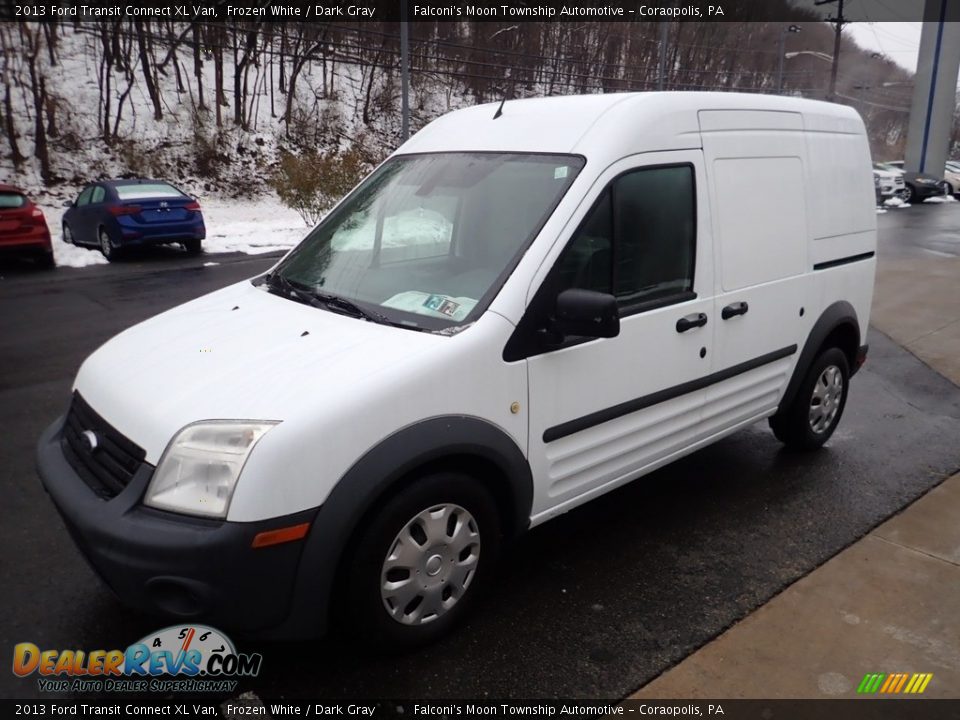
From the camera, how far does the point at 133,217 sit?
13.3 metres

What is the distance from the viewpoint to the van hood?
249cm

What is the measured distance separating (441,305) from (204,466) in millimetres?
1049

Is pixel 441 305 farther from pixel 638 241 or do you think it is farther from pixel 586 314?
pixel 638 241

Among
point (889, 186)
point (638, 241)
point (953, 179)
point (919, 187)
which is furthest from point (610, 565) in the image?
point (953, 179)

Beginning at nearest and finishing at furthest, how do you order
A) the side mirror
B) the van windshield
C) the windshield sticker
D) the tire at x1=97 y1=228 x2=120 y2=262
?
the side mirror < the windshield sticker < the van windshield < the tire at x1=97 y1=228 x2=120 y2=262

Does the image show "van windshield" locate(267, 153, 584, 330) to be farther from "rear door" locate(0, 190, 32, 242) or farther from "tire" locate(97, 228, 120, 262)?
"tire" locate(97, 228, 120, 262)

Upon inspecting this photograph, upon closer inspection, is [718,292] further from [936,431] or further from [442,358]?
[936,431]

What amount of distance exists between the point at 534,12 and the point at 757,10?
1374cm

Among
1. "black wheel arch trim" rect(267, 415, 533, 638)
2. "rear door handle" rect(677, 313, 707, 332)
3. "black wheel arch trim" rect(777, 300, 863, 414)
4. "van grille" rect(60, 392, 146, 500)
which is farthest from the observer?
"black wheel arch trim" rect(777, 300, 863, 414)

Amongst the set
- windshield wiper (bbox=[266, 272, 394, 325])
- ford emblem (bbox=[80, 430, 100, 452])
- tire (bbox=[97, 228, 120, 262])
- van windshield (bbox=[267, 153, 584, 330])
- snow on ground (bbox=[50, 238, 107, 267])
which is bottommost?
snow on ground (bbox=[50, 238, 107, 267])

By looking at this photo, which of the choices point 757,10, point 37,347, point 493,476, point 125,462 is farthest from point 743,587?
point 757,10

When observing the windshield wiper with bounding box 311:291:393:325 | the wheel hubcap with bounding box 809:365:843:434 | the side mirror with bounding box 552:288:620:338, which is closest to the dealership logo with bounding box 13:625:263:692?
the windshield wiper with bounding box 311:291:393:325

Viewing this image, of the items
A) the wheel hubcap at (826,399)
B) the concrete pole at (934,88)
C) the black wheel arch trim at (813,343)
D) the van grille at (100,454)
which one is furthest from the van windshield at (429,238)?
the concrete pole at (934,88)

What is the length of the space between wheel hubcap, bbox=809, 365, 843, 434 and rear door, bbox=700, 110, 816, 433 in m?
0.48
